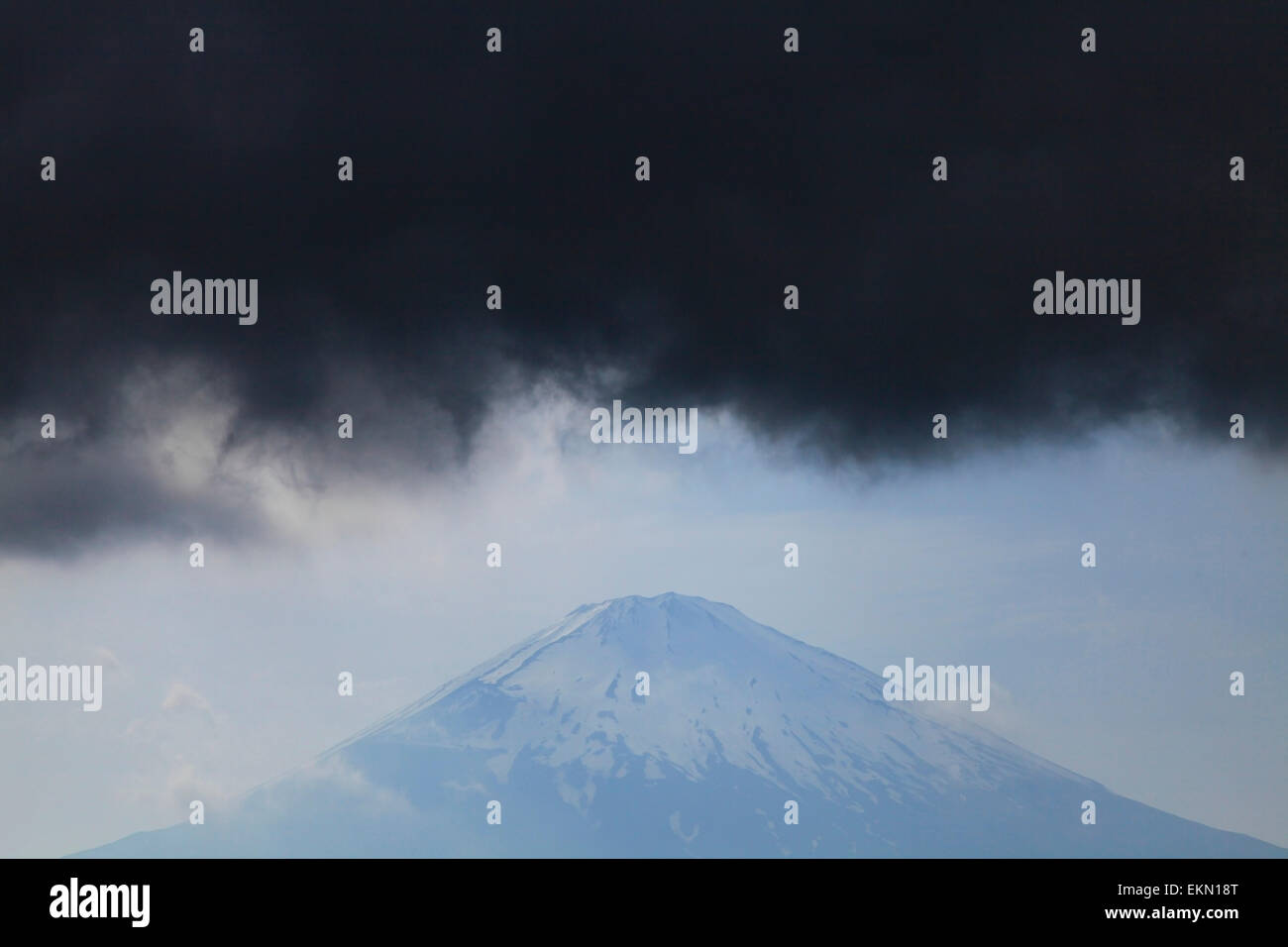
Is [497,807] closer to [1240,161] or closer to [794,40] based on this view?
[794,40]

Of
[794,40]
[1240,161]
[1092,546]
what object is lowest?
[1092,546]

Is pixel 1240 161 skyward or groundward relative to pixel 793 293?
skyward

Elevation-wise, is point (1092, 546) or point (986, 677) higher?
point (1092, 546)

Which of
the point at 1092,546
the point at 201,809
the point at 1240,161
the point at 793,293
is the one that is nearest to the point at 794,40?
the point at 793,293

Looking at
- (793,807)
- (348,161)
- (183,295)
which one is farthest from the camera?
(348,161)

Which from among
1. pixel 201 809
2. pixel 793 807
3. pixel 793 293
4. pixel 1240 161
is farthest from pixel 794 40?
pixel 201 809

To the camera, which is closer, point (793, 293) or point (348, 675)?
point (348, 675)
